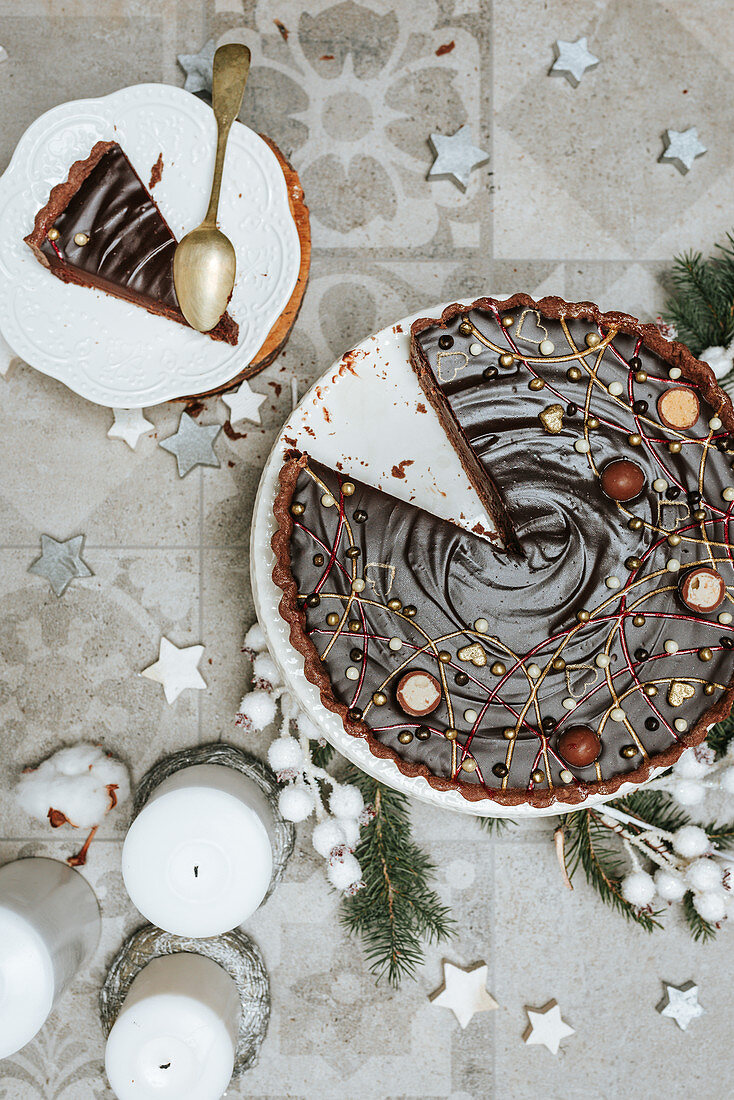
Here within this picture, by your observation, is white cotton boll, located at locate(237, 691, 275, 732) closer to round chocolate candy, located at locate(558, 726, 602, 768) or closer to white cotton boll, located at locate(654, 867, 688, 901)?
round chocolate candy, located at locate(558, 726, 602, 768)

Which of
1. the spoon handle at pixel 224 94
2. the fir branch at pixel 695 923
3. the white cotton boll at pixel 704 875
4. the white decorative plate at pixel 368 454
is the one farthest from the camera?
the fir branch at pixel 695 923

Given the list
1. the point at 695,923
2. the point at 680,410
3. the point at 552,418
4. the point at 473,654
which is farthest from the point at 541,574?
the point at 695,923

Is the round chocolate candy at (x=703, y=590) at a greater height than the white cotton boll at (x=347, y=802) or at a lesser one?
greater

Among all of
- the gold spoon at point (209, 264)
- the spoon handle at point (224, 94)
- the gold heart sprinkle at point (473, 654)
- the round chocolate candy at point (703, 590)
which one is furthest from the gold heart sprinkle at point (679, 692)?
the spoon handle at point (224, 94)

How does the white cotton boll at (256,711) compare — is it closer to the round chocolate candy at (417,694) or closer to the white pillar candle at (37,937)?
the round chocolate candy at (417,694)

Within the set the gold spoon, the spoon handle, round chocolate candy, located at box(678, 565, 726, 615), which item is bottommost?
the gold spoon

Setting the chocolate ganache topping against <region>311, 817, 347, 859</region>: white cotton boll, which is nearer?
the chocolate ganache topping

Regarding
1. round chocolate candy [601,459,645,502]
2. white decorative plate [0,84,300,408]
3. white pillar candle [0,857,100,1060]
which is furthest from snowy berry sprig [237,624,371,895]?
round chocolate candy [601,459,645,502]

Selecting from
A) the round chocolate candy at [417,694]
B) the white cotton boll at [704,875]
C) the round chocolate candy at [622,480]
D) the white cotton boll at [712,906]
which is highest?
the round chocolate candy at [622,480]

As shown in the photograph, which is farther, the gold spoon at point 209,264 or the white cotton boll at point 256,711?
the white cotton boll at point 256,711
